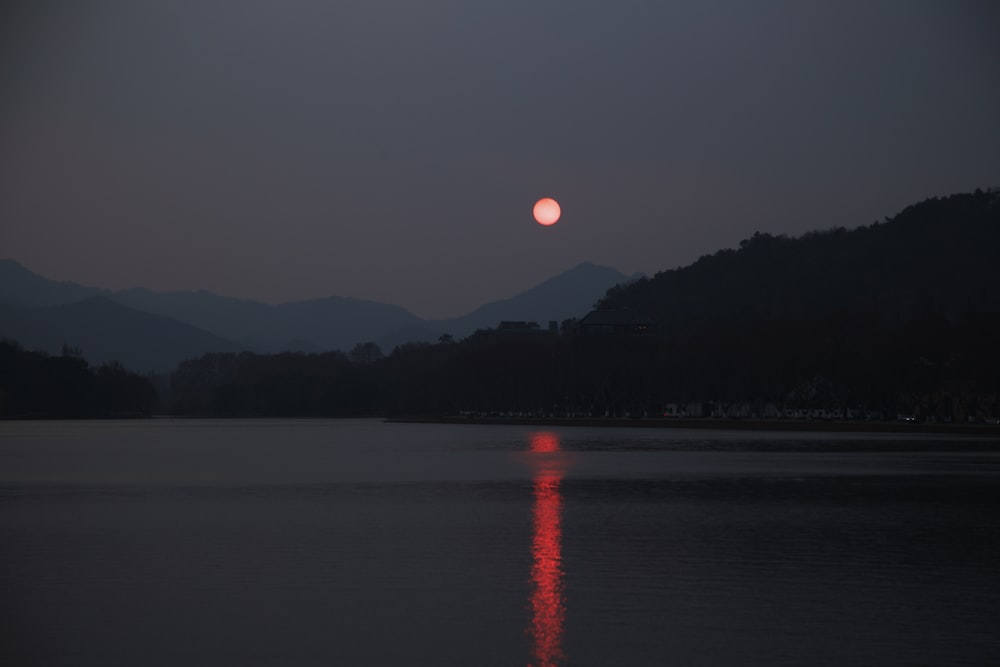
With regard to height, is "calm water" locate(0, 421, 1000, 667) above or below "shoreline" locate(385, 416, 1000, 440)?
below

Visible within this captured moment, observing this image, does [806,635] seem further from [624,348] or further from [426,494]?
[624,348]

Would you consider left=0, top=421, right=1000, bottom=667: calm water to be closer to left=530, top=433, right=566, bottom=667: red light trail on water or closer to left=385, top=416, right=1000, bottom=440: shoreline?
left=530, top=433, right=566, bottom=667: red light trail on water

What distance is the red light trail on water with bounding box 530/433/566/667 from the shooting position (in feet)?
57.0

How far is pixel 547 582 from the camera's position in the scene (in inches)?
909

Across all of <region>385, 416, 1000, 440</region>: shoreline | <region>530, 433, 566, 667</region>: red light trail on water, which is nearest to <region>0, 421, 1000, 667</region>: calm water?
<region>530, 433, 566, 667</region>: red light trail on water

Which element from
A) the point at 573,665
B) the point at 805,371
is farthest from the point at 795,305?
the point at 573,665

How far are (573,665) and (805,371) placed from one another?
10626 centimetres

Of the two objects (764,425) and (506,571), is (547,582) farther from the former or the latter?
(764,425)

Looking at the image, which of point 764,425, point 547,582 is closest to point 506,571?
point 547,582

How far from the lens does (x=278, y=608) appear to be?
2041cm

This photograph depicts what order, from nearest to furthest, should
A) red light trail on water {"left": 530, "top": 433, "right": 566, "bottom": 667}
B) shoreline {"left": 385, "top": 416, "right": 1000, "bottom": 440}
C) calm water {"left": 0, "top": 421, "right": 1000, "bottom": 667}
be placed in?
red light trail on water {"left": 530, "top": 433, "right": 566, "bottom": 667} < calm water {"left": 0, "top": 421, "right": 1000, "bottom": 667} < shoreline {"left": 385, "top": 416, "right": 1000, "bottom": 440}

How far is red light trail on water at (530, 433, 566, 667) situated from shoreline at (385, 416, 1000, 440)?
62850mm

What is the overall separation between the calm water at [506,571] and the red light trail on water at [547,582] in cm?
8

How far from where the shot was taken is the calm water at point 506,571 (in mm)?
17516
